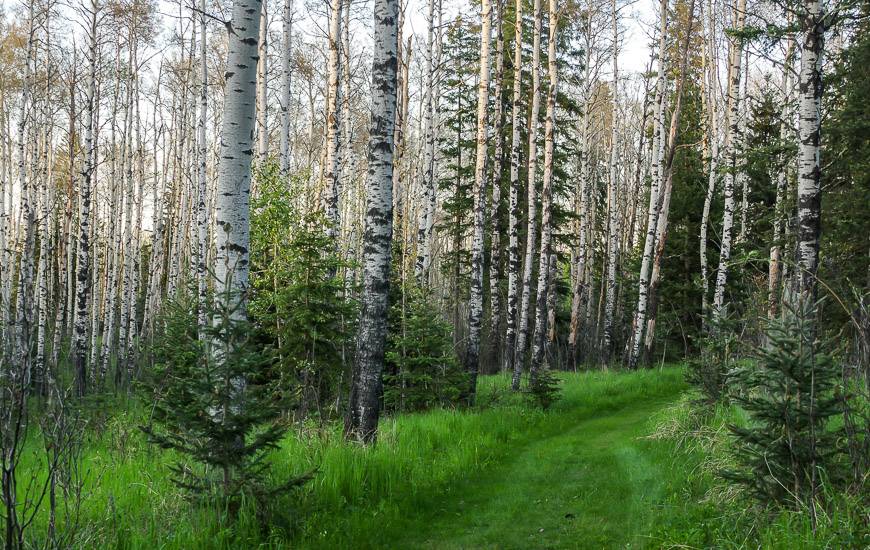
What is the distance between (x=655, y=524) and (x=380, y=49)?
6.29 metres

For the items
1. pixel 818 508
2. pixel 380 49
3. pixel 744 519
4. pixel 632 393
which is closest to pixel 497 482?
pixel 744 519

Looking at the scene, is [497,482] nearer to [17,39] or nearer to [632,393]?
[632,393]

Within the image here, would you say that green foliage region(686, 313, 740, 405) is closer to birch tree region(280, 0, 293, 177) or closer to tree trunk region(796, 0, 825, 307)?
tree trunk region(796, 0, 825, 307)

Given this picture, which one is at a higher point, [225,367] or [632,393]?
[225,367]

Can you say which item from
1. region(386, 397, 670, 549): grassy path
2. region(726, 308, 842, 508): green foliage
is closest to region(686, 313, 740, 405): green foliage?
region(386, 397, 670, 549): grassy path

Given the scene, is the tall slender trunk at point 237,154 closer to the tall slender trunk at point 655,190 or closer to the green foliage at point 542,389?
the green foliage at point 542,389

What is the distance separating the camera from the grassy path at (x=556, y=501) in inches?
212

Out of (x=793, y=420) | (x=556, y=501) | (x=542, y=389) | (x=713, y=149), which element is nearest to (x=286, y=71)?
(x=542, y=389)

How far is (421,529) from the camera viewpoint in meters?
5.68

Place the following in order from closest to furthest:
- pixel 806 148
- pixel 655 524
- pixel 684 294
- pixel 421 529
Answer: pixel 655 524, pixel 421 529, pixel 806 148, pixel 684 294

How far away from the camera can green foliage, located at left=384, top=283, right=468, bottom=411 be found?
10.5 meters

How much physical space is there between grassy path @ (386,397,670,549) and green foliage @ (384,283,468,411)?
231cm

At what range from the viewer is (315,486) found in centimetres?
550

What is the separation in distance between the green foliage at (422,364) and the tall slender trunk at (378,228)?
2.78m
